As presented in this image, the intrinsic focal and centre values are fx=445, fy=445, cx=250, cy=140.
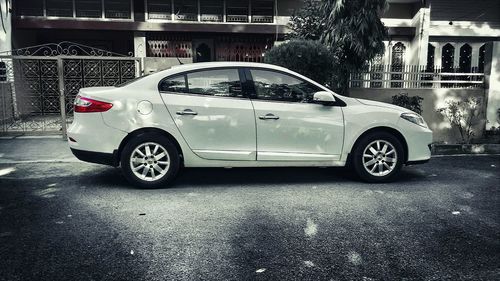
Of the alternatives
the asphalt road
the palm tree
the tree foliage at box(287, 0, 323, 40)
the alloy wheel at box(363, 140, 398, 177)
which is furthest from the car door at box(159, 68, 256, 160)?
the tree foliage at box(287, 0, 323, 40)

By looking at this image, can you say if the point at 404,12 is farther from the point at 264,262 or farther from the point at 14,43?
the point at 264,262

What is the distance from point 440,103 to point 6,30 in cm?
1236

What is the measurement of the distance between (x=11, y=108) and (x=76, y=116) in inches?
255

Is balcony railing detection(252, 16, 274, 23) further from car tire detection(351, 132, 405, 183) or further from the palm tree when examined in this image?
A: car tire detection(351, 132, 405, 183)

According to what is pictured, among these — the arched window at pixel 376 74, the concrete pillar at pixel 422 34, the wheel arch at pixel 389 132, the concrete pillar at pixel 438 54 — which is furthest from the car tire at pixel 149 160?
the concrete pillar at pixel 438 54

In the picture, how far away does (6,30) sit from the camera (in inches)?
525

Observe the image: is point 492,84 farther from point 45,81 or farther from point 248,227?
point 45,81

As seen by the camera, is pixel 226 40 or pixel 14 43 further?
pixel 226 40

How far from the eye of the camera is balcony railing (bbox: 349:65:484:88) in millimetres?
10047

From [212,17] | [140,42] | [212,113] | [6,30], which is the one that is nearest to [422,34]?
[212,17]

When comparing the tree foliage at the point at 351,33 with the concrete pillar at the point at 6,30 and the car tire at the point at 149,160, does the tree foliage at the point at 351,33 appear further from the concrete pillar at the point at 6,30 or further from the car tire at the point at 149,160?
the concrete pillar at the point at 6,30

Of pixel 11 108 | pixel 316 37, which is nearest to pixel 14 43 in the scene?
pixel 11 108

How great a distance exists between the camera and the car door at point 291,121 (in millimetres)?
5711

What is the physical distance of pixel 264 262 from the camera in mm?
3451
